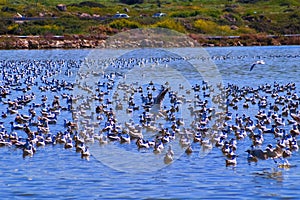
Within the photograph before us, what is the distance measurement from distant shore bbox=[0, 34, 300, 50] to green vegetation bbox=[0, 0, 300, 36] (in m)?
5.38

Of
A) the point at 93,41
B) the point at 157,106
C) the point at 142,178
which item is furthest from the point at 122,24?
the point at 142,178

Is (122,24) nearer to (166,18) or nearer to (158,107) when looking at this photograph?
(166,18)

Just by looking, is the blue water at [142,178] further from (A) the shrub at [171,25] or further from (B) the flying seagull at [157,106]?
(A) the shrub at [171,25]

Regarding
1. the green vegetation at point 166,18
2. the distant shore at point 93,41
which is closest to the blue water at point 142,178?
the distant shore at point 93,41

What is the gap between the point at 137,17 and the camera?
10738 centimetres

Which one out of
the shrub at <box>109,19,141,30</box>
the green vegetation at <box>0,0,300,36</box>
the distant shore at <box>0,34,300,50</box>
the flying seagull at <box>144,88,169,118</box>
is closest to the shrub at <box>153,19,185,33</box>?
the green vegetation at <box>0,0,300,36</box>

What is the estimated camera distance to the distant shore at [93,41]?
279 feet

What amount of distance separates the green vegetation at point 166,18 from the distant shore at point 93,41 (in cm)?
538

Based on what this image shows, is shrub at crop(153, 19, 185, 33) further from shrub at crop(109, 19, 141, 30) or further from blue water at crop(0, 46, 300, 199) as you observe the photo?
blue water at crop(0, 46, 300, 199)

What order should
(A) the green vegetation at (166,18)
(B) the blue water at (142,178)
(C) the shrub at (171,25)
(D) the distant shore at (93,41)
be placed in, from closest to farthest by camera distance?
(B) the blue water at (142,178) → (D) the distant shore at (93,41) → (C) the shrub at (171,25) → (A) the green vegetation at (166,18)

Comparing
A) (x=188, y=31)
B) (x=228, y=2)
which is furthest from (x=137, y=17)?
(x=228, y=2)

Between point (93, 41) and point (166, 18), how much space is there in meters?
21.1

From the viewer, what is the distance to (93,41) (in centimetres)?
8550

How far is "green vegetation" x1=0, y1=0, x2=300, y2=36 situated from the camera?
96.2m
